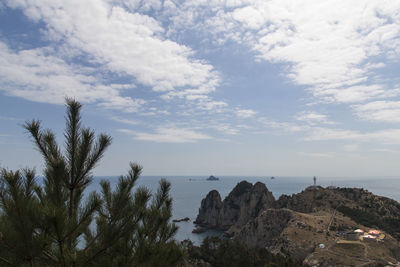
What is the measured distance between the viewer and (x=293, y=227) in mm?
57375

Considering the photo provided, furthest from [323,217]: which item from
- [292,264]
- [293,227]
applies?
[292,264]

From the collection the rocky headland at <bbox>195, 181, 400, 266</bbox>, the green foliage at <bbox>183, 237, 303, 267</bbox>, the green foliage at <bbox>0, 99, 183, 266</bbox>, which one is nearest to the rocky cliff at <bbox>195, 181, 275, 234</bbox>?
the rocky headland at <bbox>195, 181, 400, 266</bbox>

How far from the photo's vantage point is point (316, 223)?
61.2m

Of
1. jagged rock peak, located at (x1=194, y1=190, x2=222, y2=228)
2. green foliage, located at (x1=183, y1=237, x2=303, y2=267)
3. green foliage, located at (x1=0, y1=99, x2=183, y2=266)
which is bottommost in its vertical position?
jagged rock peak, located at (x1=194, y1=190, x2=222, y2=228)

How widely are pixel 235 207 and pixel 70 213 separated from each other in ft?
349

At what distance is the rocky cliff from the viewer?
330ft

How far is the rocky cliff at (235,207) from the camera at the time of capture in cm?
10044

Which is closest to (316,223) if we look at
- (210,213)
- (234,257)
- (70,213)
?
(234,257)

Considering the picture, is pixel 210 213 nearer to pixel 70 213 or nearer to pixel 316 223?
pixel 316 223

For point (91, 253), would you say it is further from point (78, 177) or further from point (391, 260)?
point (391, 260)

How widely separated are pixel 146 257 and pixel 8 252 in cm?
287

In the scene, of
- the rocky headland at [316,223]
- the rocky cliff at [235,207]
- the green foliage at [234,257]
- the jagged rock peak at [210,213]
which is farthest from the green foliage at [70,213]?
the jagged rock peak at [210,213]

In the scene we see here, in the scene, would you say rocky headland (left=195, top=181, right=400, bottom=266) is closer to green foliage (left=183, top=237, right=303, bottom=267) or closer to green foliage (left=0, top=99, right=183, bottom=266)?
green foliage (left=183, top=237, right=303, bottom=267)

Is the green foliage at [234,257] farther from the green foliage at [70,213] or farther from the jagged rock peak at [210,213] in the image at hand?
the jagged rock peak at [210,213]
